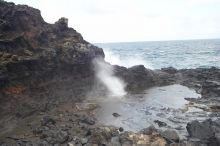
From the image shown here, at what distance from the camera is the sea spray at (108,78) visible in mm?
28109

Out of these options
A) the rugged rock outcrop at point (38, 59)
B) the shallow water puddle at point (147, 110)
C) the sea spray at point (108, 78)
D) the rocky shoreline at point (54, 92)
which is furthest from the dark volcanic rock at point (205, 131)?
the sea spray at point (108, 78)

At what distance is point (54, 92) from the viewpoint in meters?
22.8

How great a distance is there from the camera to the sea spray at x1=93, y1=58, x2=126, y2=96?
28109mm

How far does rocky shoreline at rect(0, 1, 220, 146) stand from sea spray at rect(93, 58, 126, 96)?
0.69 meters

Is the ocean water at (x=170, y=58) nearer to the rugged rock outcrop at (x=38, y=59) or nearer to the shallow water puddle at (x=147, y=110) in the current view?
the shallow water puddle at (x=147, y=110)

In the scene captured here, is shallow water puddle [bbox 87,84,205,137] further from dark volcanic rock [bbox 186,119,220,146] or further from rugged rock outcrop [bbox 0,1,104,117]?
rugged rock outcrop [bbox 0,1,104,117]

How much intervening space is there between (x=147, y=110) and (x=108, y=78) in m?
8.45

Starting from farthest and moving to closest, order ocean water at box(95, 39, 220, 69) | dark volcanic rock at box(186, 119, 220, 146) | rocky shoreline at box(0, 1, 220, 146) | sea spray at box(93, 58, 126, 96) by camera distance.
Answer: ocean water at box(95, 39, 220, 69)
sea spray at box(93, 58, 126, 96)
rocky shoreline at box(0, 1, 220, 146)
dark volcanic rock at box(186, 119, 220, 146)

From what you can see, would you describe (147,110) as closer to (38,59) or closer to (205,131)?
(205,131)

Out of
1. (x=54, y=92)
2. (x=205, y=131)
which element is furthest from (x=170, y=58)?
(x=205, y=131)

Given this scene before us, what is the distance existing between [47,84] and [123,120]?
6.78m

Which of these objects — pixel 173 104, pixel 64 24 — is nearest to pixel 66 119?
pixel 173 104

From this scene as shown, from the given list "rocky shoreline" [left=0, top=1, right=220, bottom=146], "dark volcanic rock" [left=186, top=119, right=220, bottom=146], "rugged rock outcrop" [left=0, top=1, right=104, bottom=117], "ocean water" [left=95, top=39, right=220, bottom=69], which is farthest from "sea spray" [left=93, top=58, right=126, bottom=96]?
"ocean water" [left=95, top=39, right=220, bottom=69]

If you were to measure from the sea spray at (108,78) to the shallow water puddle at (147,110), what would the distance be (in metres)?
1.97
